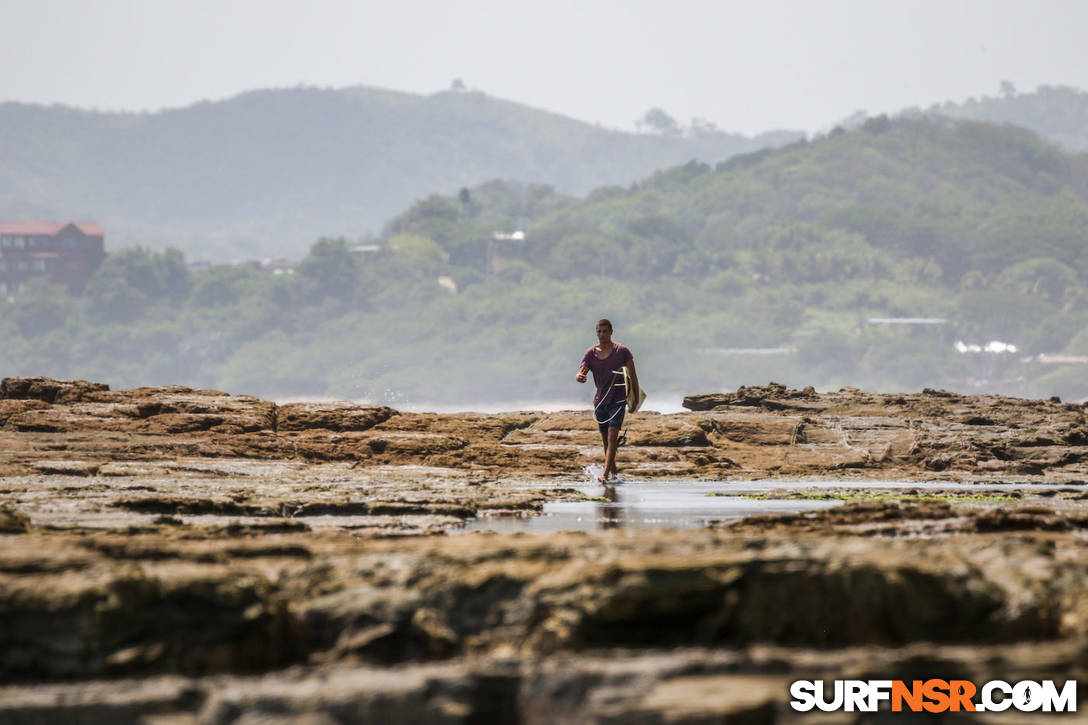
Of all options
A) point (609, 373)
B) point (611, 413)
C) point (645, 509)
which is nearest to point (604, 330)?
point (609, 373)

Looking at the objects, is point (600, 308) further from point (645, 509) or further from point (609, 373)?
point (645, 509)

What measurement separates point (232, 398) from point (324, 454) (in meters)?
2.69

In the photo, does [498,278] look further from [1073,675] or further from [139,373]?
[1073,675]

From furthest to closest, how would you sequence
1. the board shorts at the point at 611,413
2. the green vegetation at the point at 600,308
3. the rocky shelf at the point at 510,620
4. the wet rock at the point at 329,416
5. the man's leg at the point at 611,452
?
the green vegetation at the point at 600,308 → the wet rock at the point at 329,416 → the board shorts at the point at 611,413 → the man's leg at the point at 611,452 → the rocky shelf at the point at 510,620

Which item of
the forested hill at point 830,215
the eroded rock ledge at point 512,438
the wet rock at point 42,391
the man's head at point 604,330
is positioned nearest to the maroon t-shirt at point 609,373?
the man's head at point 604,330

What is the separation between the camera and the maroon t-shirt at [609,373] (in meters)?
15.2

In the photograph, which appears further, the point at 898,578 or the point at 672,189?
the point at 672,189

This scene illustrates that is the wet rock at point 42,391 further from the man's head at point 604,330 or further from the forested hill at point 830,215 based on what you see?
the forested hill at point 830,215

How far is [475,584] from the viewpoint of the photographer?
21.1 feet

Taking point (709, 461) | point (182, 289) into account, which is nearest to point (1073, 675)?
point (709, 461)

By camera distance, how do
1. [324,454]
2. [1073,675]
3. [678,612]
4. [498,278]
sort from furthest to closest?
[498,278], [324,454], [678,612], [1073,675]

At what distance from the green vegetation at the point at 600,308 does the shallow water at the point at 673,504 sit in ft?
359

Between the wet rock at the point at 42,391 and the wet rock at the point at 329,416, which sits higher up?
the wet rock at the point at 42,391

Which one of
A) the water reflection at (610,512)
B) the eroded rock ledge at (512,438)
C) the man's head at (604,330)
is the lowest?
the water reflection at (610,512)
